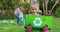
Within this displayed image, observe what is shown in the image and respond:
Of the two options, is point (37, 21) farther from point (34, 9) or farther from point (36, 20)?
point (34, 9)

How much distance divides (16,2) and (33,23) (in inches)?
464

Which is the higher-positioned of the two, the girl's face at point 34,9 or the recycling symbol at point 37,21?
the girl's face at point 34,9

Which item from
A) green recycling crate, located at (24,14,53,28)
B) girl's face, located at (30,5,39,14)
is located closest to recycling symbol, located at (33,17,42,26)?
green recycling crate, located at (24,14,53,28)

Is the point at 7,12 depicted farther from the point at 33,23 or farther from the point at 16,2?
the point at 33,23

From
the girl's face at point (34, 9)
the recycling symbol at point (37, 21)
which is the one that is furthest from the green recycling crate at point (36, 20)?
the girl's face at point (34, 9)

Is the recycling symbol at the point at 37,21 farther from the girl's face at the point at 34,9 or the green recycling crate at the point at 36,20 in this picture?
the girl's face at the point at 34,9

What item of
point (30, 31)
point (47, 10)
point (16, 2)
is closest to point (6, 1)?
point (16, 2)

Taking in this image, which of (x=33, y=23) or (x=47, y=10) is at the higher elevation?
(x=33, y=23)

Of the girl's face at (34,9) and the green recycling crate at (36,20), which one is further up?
the girl's face at (34,9)

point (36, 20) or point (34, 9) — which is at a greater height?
point (34, 9)

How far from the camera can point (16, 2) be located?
52.6 ft

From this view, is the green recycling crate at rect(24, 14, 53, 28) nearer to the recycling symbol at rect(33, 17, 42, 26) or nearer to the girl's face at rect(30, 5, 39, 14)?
the recycling symbol at rect(33, 17, 42, 26)

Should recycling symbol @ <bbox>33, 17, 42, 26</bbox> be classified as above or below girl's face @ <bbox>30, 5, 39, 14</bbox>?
below

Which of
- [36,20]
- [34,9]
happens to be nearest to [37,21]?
[36,20]
